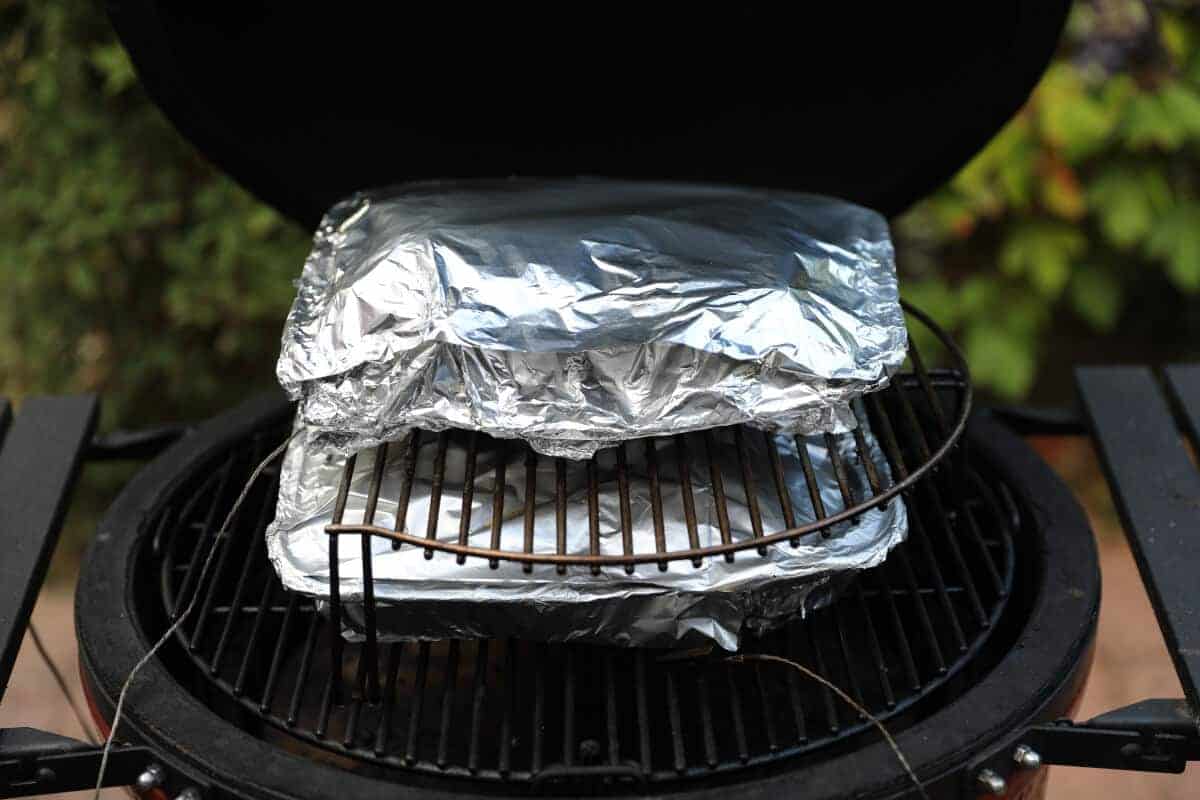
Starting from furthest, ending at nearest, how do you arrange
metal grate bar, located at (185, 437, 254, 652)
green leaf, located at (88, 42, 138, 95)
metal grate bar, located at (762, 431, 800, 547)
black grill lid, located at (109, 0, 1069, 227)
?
green leaf, located at (88, 42, 138, 95)
black grill lid, located at (109, 0, 1069, 227)
metal grate bar, located at (185, 437, 254, 652)
metal grate bar, located at (762, 431, 800, 547)

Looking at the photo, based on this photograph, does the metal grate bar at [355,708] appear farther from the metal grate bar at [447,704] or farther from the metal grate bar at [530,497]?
the metal grate bar at [530,497]

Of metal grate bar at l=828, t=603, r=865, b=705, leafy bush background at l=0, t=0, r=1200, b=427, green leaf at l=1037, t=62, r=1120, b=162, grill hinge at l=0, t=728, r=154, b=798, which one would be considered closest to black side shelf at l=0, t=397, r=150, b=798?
grill hinge at l=0, t=728, r=154, b=798

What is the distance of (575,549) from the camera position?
1.06 m

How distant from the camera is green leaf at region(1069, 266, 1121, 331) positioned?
2.57 m

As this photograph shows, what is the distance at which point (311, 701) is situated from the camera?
1262 millimetres

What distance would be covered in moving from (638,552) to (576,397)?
158 mm

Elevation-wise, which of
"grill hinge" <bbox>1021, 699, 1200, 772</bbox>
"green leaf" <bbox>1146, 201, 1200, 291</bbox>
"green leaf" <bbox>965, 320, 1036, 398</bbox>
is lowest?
"green leaf" <bbox>965, 320, 1036, 398</bbox>

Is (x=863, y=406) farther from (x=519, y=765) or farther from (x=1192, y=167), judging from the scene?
(x=1192, y=167)

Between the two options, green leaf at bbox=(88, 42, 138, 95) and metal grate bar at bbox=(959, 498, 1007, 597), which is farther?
green leaf at bbox=(88, 42, 138, 95)

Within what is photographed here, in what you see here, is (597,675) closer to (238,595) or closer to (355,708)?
(355,708)

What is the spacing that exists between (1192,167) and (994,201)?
478 mm

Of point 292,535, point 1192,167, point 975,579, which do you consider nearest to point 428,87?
point 292,535

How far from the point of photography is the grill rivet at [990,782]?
0.97m

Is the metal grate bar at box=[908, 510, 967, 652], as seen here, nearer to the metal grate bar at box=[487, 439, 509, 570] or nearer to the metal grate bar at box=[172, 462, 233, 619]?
the metal grate bar at box=[487, 439, 509, 570]
